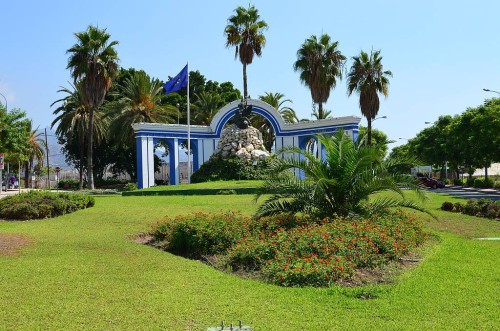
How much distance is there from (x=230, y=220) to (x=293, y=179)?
5.67 feet

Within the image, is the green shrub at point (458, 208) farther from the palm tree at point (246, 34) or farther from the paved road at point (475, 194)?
the palm tree at point (246, 34)

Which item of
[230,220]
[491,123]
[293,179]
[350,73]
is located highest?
[350,73]

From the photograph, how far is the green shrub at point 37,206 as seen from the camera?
16719 mm

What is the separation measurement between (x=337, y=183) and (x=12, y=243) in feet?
23.5

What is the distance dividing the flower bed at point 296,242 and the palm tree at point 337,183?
353 mm

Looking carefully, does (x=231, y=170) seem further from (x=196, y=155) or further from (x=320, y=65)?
(x=320, y=65)

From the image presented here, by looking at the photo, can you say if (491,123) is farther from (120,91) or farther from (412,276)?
(120,91)

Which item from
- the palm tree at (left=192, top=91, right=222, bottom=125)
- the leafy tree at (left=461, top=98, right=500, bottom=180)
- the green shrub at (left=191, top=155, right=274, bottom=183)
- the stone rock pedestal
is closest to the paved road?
the leafy tree at (left=461, top=98, right=500, bottom=180)

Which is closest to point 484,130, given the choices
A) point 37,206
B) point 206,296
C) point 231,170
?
point 231,170

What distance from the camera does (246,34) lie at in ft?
141

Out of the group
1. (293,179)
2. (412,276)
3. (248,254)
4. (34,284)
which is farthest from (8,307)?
(293,179)

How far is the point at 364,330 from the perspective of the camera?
5465 mm

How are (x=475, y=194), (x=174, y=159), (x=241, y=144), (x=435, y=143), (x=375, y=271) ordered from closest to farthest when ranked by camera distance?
(x=375, y=271) < (x=475, y=194) < (x=241, y=144) < (x=174, y=159) < (x=435, y=143)

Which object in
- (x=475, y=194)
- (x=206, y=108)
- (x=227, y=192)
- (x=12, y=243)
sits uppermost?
(x=206, y=108)
